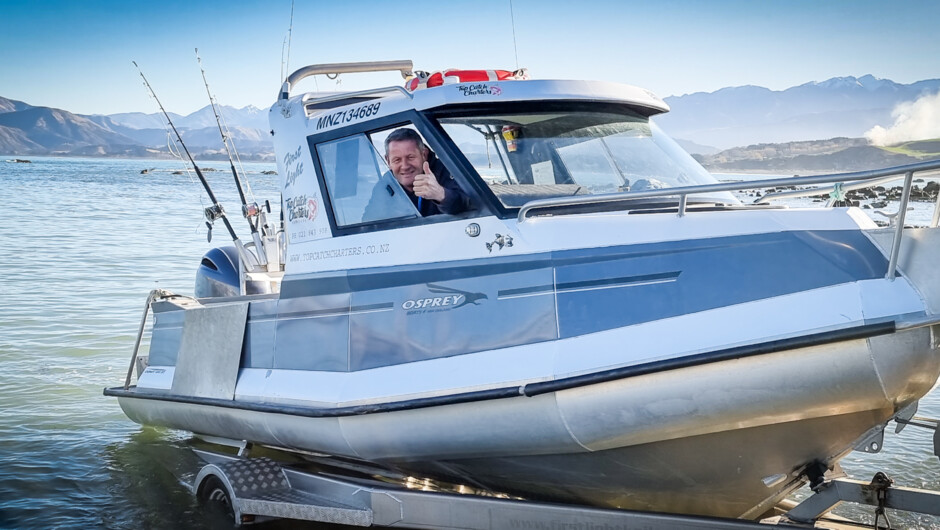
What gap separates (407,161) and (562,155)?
0.92m

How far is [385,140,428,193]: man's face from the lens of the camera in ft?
18.3

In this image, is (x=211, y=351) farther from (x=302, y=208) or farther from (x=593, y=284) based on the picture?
(x=593, y=284)

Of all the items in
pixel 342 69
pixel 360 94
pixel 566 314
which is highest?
pixel 342 69

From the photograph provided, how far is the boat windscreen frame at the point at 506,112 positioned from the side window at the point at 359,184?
1.46ft

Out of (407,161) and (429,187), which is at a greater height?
(407,161)

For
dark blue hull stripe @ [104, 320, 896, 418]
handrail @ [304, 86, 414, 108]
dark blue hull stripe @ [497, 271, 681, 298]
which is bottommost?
dark blue hull stripe @ [104, 320, 896, 418]

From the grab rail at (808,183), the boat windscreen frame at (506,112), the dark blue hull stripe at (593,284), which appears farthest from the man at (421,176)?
the dark blue hull stripe at (593,284)

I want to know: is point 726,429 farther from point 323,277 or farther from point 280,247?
point 280,247

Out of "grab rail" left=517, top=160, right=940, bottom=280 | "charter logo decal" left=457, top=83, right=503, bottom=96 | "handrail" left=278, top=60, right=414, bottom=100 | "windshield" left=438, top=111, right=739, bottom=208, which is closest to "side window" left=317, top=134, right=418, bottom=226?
"windshield" left=438, top=111, right=739, bottom=208

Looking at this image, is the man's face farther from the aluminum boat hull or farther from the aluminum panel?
the aluminum panel

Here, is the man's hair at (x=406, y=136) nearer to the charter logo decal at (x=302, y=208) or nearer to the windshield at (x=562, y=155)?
the windshield at (x=562, y=155)

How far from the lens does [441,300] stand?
17.1 feet

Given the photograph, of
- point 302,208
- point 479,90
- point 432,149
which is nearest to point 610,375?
point 432,149

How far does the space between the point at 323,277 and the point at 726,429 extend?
2.69 m
